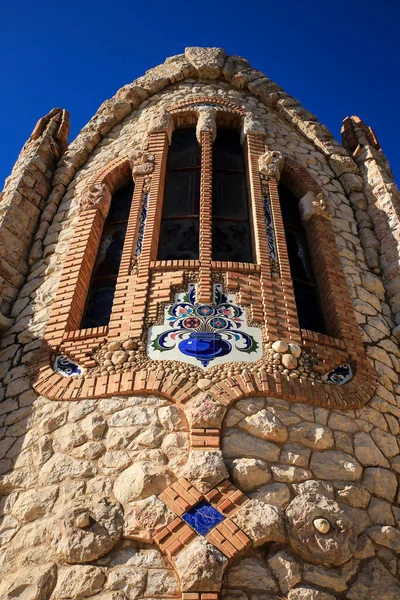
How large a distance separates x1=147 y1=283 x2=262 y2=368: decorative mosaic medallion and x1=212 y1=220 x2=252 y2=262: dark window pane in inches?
41.0

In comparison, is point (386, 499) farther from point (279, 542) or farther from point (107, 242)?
point (107, 242)

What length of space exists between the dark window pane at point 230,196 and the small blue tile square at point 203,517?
4.04 m

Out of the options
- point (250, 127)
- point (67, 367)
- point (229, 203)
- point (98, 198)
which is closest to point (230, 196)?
point (229, 203)

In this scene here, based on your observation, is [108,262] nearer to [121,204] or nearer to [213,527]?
[121,204]

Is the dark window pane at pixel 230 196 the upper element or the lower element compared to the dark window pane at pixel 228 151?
lower

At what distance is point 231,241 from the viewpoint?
673 centimetres

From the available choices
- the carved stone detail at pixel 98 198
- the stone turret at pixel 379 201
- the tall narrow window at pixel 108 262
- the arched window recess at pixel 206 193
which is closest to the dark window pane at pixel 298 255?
the arched window recess at pixel 206 193

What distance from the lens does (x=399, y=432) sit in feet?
16.3

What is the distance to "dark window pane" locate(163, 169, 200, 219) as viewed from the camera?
717cm

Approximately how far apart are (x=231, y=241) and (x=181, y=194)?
3.96 feet

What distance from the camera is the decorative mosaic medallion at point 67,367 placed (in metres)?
5.10

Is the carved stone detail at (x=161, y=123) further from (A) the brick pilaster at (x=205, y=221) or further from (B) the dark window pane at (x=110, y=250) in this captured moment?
(B) the dark window pane at (x=110, y=250)

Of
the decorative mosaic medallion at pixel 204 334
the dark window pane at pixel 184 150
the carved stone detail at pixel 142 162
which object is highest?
the dark window pane at pixel 184 150

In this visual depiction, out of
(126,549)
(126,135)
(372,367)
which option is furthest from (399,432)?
(126,135)
